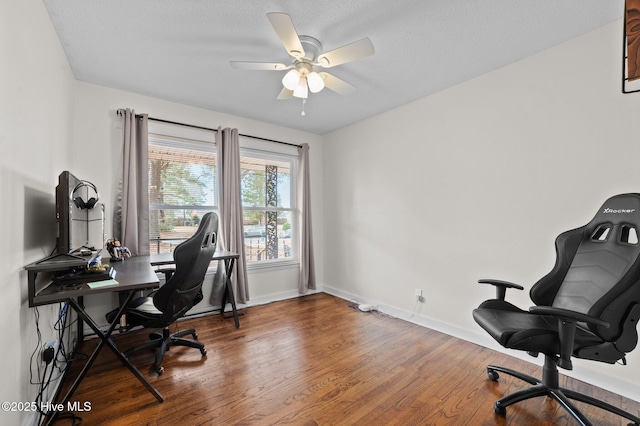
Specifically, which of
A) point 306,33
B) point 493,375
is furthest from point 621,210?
point 306,33

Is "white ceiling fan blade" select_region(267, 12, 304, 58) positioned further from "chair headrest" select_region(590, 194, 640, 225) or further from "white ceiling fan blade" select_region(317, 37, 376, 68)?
"chair headrest" select_region(590, 194, 640, 225)

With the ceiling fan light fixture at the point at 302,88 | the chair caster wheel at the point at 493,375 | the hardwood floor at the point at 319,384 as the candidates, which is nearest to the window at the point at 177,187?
the hardwood floor at the point at 319,384

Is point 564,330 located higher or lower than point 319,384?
higher

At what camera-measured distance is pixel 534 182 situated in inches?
88.4

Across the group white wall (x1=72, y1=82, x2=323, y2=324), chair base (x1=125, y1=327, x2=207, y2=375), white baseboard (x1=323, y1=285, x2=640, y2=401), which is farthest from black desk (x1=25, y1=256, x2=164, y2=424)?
white baseboard (x1=323, y1=285, x2=640, y2=401)

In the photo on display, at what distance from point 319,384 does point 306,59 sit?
2.40m

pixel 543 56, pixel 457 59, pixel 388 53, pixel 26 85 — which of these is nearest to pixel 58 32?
pixel 26 85

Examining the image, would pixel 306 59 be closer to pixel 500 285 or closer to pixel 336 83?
pixel 336 83

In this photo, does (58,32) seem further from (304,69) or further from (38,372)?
(38,372)

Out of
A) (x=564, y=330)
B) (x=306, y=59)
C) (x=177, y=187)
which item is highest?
(x=306, y=59)

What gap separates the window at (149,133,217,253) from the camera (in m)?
3.18

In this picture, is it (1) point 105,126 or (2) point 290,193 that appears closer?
(1) point 105,126

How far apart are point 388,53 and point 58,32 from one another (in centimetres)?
251

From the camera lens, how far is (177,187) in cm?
331
